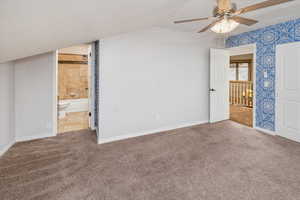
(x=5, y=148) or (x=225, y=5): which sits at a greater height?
(x=225, y=5)

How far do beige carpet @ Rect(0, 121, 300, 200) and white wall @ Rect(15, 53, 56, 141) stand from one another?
0.30 metres

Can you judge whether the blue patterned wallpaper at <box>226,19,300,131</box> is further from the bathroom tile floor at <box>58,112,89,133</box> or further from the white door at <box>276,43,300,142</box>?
the bathroom tile floor at <box>58,112,89,133</box>

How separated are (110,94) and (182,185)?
209cm

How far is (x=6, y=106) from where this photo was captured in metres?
2.68

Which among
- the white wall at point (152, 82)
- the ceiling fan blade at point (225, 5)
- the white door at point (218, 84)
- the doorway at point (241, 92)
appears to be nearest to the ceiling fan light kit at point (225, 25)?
the ceiling fan blade at point (225, 5)

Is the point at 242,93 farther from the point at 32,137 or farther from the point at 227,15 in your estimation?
the point at 32,137

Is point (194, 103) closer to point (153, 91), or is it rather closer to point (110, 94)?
point (153, 91)

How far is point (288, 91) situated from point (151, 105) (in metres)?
2.87

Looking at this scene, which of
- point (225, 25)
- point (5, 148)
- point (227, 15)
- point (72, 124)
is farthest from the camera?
point (72, 124)

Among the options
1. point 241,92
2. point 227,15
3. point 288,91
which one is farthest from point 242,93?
point 227,15

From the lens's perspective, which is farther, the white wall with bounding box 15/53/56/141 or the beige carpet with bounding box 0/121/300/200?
the white wall with bounding box 15/53/56/141

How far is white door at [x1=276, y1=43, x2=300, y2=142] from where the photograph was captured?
9.92ft

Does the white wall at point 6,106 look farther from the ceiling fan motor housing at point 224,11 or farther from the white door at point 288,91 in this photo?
the white door at point 288,91

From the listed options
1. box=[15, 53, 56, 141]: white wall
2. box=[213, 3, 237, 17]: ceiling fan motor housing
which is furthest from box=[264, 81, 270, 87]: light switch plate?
box=[15, 53, 56, 141]: white wall
